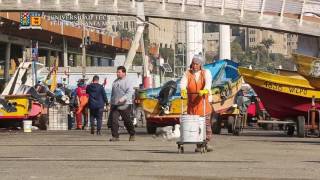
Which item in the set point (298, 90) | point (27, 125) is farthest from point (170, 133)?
point (27, 125)

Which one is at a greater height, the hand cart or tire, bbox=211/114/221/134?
the hand cart

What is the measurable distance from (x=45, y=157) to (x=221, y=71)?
14754 millimetres

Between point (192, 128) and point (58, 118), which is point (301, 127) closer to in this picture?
point (192, 128)

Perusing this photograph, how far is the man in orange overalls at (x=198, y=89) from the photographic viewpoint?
15594 millimetres

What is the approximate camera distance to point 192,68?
15.9 metres

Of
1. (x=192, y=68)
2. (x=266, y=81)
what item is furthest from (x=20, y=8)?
(x=192, y=68)

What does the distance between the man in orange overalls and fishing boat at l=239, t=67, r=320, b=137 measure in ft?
28.5

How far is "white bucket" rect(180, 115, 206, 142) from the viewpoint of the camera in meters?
15.1

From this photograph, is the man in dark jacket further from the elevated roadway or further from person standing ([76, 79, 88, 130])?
the elevated roadway

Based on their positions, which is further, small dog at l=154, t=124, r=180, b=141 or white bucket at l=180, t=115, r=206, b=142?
small dog at l=154, t=124, r=180, b=141

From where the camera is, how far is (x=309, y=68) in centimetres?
2475

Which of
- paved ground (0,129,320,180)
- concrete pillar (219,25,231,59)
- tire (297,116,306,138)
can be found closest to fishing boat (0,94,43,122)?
tire (297,116,306,138)

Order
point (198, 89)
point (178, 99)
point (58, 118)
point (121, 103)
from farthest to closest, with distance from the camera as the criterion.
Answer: point (58, 118) < point (178, 99) < point (121, 103) < point (198, 89)

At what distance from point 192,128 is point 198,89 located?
3.10 feet
